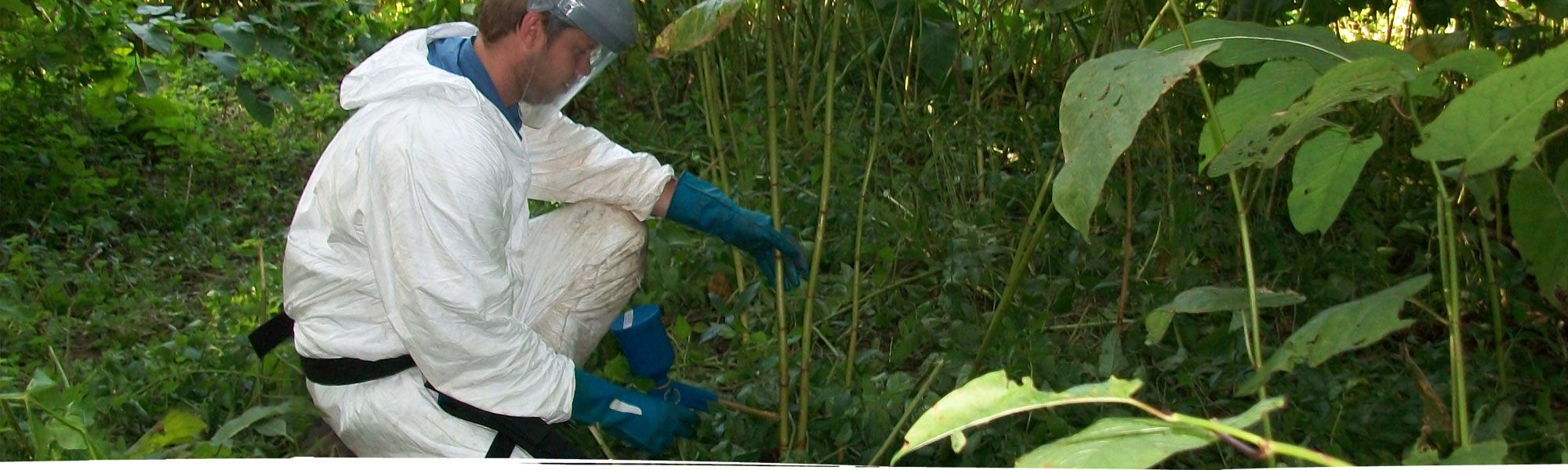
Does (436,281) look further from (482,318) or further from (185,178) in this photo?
(185,178)

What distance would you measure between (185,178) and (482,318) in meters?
2.71

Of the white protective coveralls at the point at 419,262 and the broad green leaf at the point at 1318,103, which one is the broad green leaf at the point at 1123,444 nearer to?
the broad green leaf at the point at 1318,103

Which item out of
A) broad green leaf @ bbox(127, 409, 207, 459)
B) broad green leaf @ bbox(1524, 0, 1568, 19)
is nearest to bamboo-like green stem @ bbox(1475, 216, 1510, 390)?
broad green leaf @ bbox(1524, 0, 1568, 19)

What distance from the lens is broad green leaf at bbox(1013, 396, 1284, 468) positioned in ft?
2.17

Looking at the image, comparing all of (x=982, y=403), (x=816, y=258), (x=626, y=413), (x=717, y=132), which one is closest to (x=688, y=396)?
(x=626, y=413)

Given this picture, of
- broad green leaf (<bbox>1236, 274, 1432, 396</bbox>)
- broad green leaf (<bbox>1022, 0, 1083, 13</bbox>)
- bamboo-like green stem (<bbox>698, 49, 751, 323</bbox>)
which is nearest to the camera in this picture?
broad green leaf (<bbox>1236, 274, 1432, 396</bbox>)

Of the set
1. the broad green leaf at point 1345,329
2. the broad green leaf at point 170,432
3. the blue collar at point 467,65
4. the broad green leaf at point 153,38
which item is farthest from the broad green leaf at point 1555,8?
the broad green leaf at point 153,38

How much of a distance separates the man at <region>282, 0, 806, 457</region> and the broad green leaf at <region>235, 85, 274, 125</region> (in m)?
1.11

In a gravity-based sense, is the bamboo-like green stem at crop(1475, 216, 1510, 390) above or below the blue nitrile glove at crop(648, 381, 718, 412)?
above

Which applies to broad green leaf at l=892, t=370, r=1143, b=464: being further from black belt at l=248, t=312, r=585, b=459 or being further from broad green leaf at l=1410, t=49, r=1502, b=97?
black belt at l=248, t=312, r=585, b=459

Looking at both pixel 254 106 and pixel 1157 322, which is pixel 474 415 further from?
pixel 254 106

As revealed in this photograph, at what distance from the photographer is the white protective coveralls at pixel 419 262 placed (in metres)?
1.83

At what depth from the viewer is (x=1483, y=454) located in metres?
0.91

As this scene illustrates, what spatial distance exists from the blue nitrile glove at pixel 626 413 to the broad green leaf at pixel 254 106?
1.44 meters
